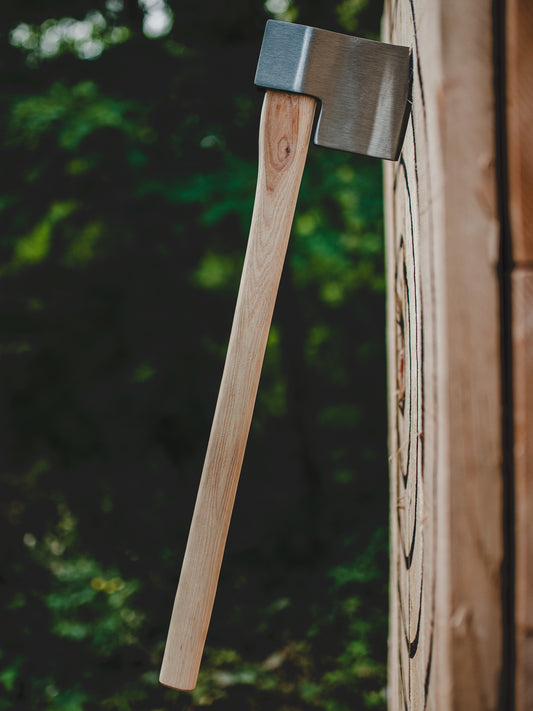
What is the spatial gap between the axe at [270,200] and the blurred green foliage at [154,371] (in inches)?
65.6

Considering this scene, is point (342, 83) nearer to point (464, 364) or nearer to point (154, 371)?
point (464, 364)

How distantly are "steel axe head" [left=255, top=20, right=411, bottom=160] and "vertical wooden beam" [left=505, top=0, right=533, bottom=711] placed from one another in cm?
29

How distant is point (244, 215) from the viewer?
285 cm

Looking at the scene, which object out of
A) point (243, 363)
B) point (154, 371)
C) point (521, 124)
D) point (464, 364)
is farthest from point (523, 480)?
point (154, 371)

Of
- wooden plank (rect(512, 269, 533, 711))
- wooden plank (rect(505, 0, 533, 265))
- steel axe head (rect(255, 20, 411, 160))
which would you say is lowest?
wooden plank (rect(512, 269, 533, 711))

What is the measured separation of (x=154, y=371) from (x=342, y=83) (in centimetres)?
292

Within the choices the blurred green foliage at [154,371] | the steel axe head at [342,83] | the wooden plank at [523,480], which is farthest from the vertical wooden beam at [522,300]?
the blurred green foliage at [154,371]

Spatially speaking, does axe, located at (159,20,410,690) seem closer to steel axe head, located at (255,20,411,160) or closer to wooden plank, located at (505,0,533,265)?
steel axe head, located at (255,20,411,160)

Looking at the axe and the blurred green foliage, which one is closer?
the axe

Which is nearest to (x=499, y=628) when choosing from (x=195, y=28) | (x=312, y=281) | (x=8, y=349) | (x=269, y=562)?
(x=269, y=562)

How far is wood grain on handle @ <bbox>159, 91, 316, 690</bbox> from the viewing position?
0.85 metres

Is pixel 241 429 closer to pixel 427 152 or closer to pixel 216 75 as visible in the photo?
pixel 427 152

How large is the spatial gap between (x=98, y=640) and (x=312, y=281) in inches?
102

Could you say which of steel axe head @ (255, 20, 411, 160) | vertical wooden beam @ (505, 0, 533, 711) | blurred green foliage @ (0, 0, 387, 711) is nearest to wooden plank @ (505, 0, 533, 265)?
vertical wooden beam @ (505, 0, 533, 711)
